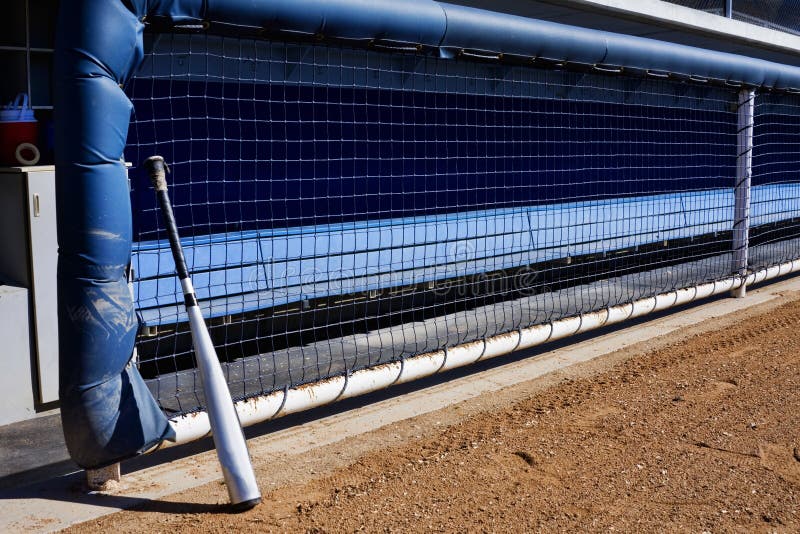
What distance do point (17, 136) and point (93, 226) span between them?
181cm

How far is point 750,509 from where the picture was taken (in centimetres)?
337

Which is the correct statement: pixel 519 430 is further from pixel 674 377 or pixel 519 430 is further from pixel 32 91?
pixel 32 91

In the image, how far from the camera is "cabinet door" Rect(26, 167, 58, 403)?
15.3 feet

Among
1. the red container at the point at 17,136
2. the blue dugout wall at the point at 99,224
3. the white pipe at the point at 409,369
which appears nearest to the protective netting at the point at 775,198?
the white pipe at the point at 409,369

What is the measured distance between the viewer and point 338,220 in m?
8.91

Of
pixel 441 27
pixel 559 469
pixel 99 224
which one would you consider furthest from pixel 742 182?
pixel 99 224

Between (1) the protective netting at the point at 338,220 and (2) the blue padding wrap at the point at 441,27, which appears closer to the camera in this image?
(2) the blue padding wrap at the point at 441,27

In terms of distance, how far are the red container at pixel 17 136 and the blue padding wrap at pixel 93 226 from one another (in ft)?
5.40

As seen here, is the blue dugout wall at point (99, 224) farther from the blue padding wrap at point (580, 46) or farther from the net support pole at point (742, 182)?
the net support pole at point (742, 182)

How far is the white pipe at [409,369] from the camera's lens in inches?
156

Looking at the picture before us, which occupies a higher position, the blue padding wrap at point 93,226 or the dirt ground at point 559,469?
the blue padding wrap at point 93,226

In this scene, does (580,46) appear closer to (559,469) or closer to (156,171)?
(559,469)

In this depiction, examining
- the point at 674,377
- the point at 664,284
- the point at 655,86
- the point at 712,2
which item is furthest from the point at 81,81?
the point at 712,2

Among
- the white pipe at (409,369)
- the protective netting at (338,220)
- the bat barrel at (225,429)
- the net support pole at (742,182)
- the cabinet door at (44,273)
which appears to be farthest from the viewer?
the net support pole at (742,182)
